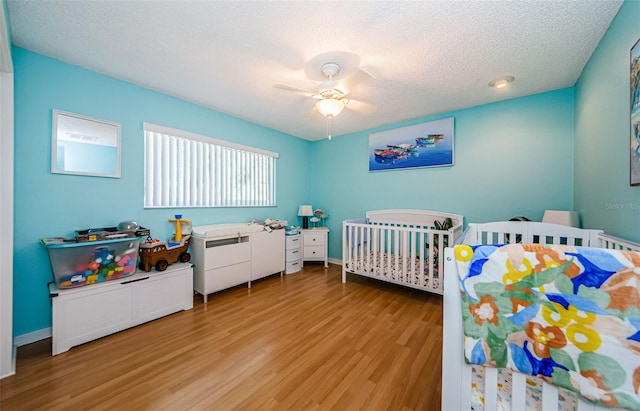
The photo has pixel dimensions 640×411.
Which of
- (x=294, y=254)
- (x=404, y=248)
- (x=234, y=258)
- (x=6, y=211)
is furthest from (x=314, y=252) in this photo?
(x=6, y=211)

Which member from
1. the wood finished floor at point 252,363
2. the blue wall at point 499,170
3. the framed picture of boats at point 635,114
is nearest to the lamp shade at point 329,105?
the framed picture of boats at point 635,114

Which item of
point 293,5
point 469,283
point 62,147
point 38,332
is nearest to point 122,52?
point 62,147

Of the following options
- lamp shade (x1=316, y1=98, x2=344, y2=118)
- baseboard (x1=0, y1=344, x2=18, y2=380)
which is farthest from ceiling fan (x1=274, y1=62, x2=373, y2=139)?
baseboard (x1=0, y1=344, x2=18, y2=380)

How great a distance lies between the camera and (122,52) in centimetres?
182

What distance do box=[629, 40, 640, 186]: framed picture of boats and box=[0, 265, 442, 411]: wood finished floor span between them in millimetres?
1611

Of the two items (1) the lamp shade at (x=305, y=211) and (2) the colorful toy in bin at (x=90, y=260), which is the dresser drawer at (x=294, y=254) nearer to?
(1) the lamp shade at (x=305, y=211)

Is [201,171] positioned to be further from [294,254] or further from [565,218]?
[565,218]

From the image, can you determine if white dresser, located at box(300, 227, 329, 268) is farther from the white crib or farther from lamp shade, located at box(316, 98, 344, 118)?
lamp shade, located at box(316, 98, 344, 118)

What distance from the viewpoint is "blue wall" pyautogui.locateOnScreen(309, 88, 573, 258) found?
7.83 feet

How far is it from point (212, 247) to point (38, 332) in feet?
4.72

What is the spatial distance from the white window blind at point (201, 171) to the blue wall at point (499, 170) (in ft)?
6.05

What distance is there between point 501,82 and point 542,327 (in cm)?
245

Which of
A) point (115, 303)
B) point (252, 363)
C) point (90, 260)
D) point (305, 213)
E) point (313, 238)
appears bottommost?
point (252, 363)

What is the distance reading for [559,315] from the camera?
708 mm
